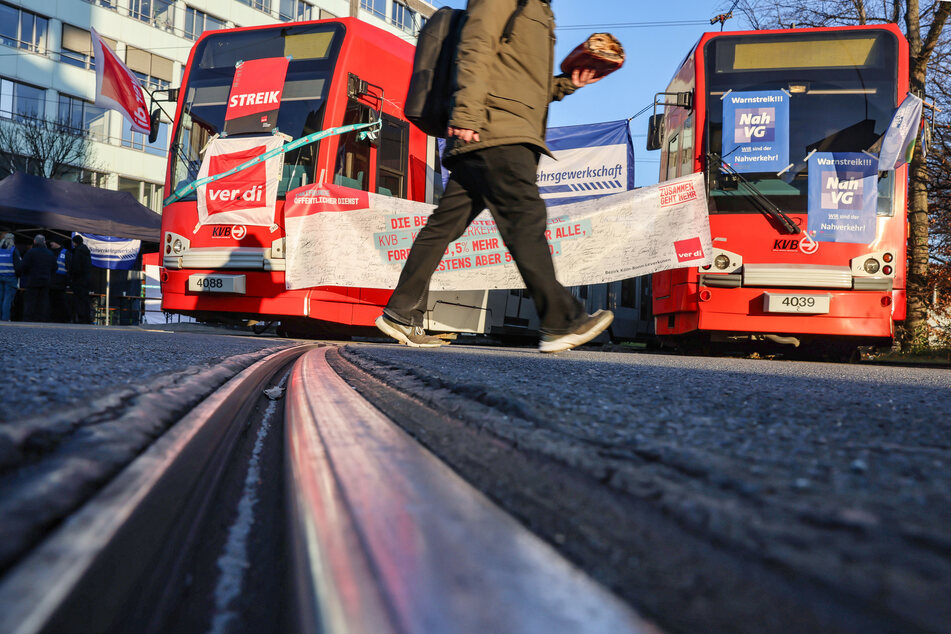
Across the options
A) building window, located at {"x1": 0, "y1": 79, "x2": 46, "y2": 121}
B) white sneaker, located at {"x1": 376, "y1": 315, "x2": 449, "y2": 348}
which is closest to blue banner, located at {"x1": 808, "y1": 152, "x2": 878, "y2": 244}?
white sneaker, located at {"x1": 376, "y1": 315, "x2": 449, "y2": 348}

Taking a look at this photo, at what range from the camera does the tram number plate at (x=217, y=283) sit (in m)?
6.12

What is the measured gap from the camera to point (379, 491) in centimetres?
47

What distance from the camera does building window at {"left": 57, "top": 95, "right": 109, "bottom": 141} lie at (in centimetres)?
2397

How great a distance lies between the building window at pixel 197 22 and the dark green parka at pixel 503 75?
29108 mm

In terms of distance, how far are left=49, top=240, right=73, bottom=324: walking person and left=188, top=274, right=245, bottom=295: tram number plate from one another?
21.3 feet

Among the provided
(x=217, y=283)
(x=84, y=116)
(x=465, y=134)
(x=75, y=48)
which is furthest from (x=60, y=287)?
(x=75, y=48)

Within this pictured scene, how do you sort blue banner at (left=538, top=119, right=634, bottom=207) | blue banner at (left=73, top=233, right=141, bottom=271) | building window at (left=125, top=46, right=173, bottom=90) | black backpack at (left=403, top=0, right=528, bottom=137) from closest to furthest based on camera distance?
black backpack at (left=403, top=0, right=528, bottom=137), blue banner at (left=538, top=119, right=634, bottom=207), blue banner at (left=73, top=233, right=141, bottom=271), building window at (left=125, top=46, right=173, bottom=90)

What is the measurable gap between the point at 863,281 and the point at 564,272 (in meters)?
2.70

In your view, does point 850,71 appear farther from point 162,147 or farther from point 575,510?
point 162,147

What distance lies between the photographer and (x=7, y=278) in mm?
11695

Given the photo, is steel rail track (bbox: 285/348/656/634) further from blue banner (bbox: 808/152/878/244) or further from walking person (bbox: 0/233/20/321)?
walking person (bbox: 0/233/20/321)

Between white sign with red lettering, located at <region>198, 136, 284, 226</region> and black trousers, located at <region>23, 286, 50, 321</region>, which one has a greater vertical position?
white sign with red lettering, located at <region>198, 136, 284, 226</region>

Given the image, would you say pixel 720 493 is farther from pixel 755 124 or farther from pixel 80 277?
pixel 80 277

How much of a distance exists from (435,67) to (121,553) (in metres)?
2.97
